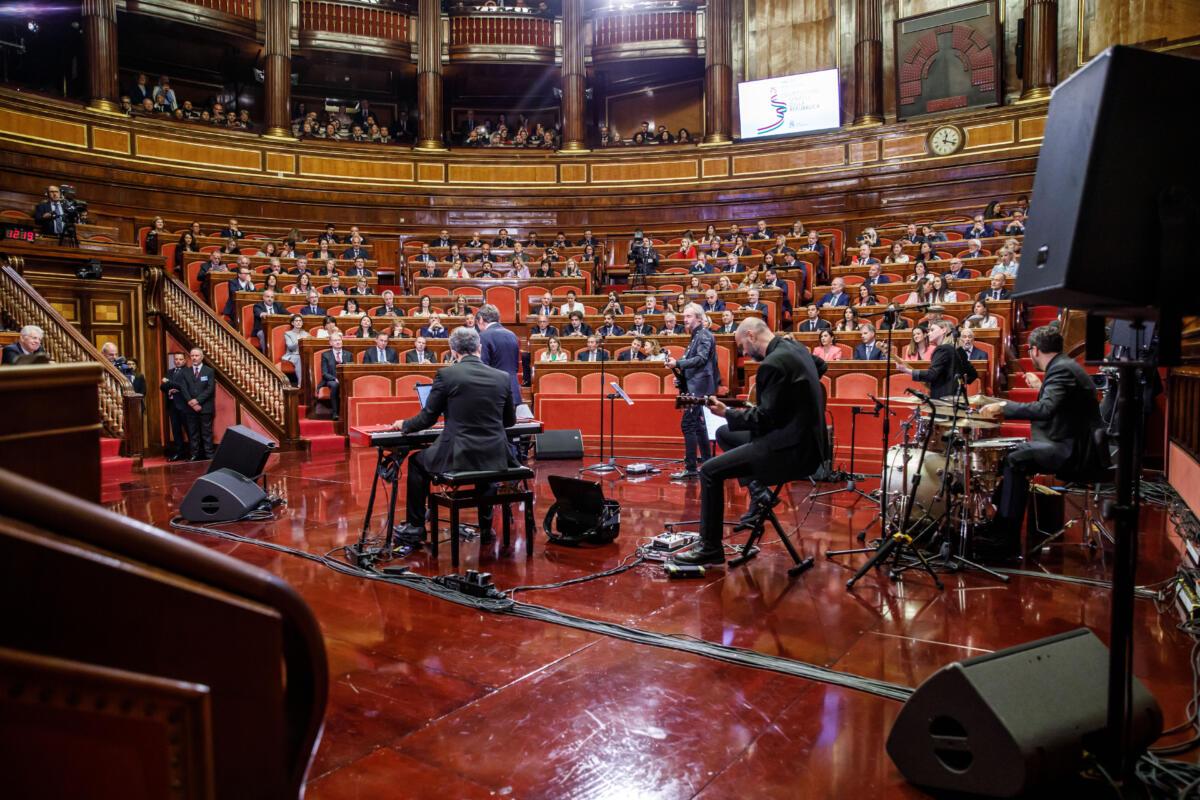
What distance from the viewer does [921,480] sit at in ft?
13.4

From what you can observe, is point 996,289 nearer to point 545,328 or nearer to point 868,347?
point 868,347

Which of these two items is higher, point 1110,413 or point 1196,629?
point 1110,413

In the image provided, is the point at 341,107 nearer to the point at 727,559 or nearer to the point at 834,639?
the point at 727,559

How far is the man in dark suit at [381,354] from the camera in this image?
29.0 feet

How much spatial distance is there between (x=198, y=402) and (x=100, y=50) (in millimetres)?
7543

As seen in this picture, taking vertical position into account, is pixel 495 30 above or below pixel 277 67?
above

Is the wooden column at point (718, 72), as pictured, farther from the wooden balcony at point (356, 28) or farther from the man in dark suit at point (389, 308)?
the man in dark suit at point (389, 308)

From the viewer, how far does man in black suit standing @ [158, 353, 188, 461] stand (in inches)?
311

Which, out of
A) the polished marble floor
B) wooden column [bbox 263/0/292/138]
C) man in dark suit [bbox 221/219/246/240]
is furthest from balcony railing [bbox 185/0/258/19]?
the polished marble floor

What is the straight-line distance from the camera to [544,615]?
10.5 ft

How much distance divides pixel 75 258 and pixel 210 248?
2.78m

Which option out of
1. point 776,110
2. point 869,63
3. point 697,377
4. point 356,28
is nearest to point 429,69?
point 356,28

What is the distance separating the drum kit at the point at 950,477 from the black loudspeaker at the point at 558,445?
12.1ft

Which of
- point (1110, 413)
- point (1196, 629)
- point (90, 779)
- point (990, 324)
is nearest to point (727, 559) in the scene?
point (1196, 629)
